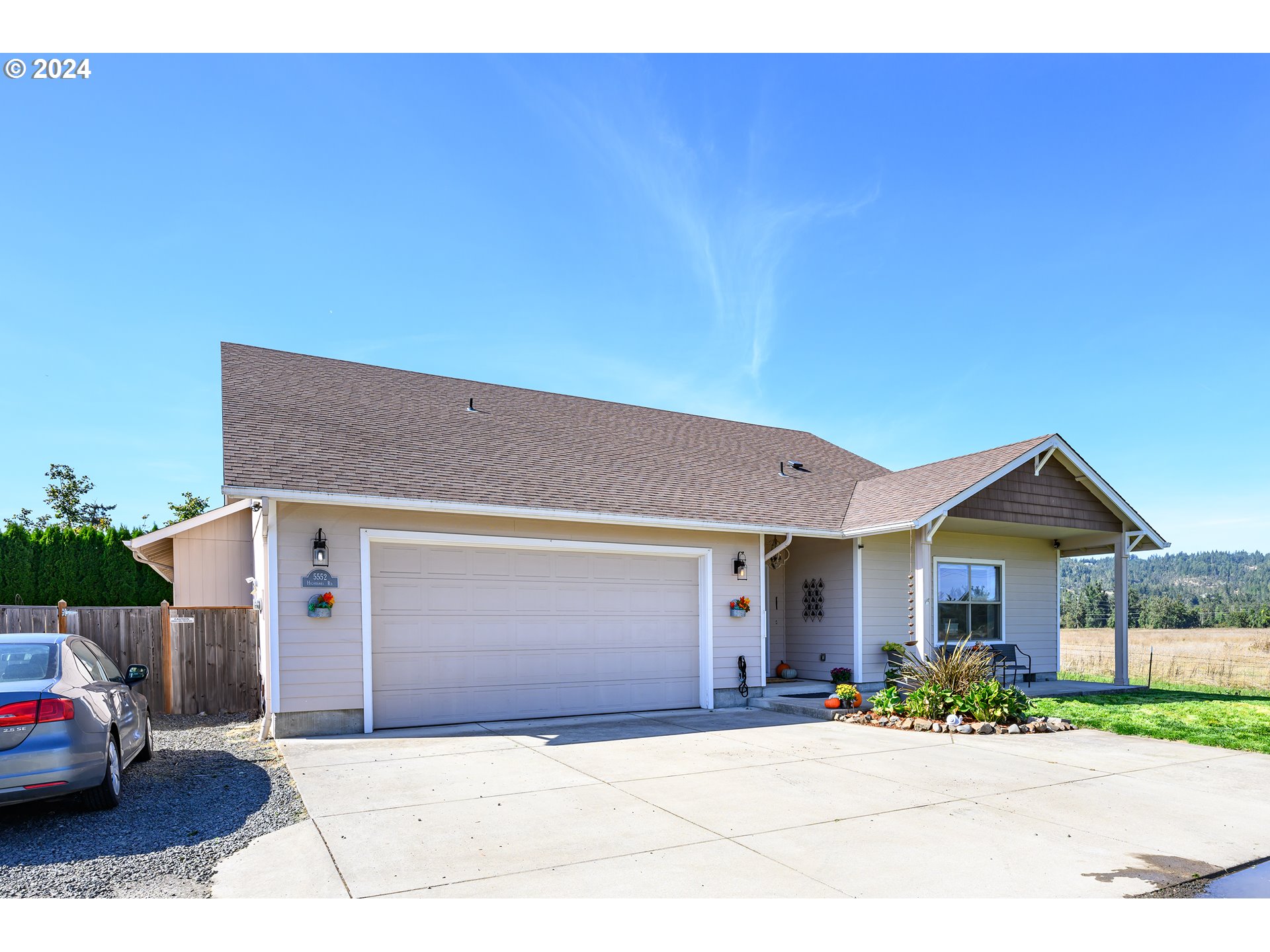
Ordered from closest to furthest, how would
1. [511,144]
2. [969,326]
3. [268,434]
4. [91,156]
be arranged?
[91,156]
[268,434]
[511,144]
[969,326]

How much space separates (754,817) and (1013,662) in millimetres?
10938

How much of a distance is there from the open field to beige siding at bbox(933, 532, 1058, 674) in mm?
2533

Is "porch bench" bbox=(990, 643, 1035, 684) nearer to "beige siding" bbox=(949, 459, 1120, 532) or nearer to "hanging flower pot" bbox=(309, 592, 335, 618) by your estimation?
"beige siding" bbox=(949, 459, 1120, 532)

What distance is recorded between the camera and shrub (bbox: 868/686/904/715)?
10383mm

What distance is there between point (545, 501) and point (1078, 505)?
9.27m

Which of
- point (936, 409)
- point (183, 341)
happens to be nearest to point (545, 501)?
point (183, 341)

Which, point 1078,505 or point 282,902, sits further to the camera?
point 1078,505

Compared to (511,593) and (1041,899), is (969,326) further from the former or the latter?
(1041,899)

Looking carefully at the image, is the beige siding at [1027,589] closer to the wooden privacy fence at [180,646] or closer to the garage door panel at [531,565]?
the garage door panel at [531,565]

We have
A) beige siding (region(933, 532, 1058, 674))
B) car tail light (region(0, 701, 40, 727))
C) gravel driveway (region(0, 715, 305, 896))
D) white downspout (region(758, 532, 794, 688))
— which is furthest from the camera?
beige siding (region(933, 532, 1058, 674))

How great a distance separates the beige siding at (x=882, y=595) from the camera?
1309 centimetres

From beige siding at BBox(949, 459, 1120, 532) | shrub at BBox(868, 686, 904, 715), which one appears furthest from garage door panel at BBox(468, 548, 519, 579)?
beige siding at BBox(949, 459, 1120, 532)

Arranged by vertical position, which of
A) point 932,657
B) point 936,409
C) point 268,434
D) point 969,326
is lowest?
point 932,657

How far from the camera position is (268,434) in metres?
10.1
